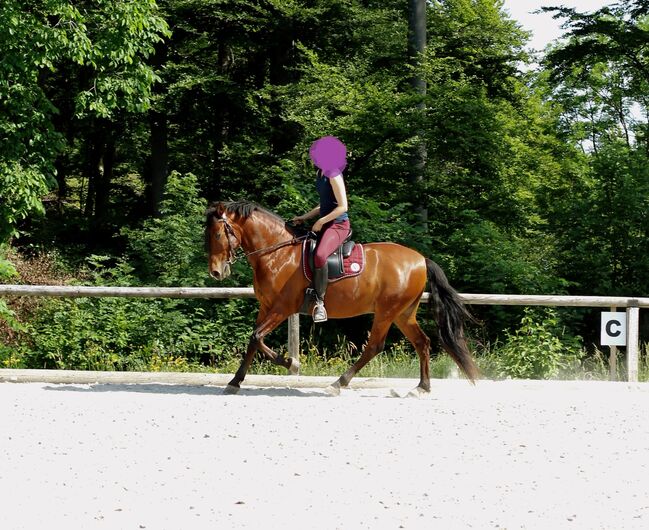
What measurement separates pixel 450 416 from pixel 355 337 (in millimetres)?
6544

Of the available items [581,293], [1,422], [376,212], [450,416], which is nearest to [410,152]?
[376,212]

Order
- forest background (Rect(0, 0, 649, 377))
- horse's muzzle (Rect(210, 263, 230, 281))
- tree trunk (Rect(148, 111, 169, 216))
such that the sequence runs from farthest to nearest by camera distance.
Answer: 1. tree trunk (Rect(148, 111, 169, 216))
2. forest background (Rect(0, 0, 649, 377))
3. horse's muzzle (Rect(210, 263, 230, 281))

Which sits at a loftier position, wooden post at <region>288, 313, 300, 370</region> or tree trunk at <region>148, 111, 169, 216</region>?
tree trunk at <region>148, 111, 169, 216</region>

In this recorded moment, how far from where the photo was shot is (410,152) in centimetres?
1872

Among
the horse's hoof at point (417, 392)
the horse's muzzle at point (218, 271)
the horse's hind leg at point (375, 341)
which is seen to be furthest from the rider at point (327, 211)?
the horse's hoof at point (417, 392)

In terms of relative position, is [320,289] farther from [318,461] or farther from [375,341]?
[318,461]

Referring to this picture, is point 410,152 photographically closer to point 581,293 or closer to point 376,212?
point 376,212

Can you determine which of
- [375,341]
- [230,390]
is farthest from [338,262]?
[230,390]

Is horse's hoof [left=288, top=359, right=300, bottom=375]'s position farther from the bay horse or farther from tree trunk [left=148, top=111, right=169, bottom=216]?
tree trunk [left=148, top=111, right=169, bottom=216]

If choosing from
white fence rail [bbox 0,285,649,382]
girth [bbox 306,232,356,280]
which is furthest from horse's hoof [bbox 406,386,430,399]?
girth [bbox 306,232,356,280]

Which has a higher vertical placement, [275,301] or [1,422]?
[275,301]

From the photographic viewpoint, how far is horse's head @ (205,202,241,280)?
975 cm

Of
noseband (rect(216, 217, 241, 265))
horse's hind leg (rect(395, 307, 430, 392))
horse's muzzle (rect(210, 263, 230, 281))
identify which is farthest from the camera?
horse's hind leg (rect(395, 307, 430, 392))

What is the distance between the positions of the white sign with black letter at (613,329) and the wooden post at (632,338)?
7 cm
